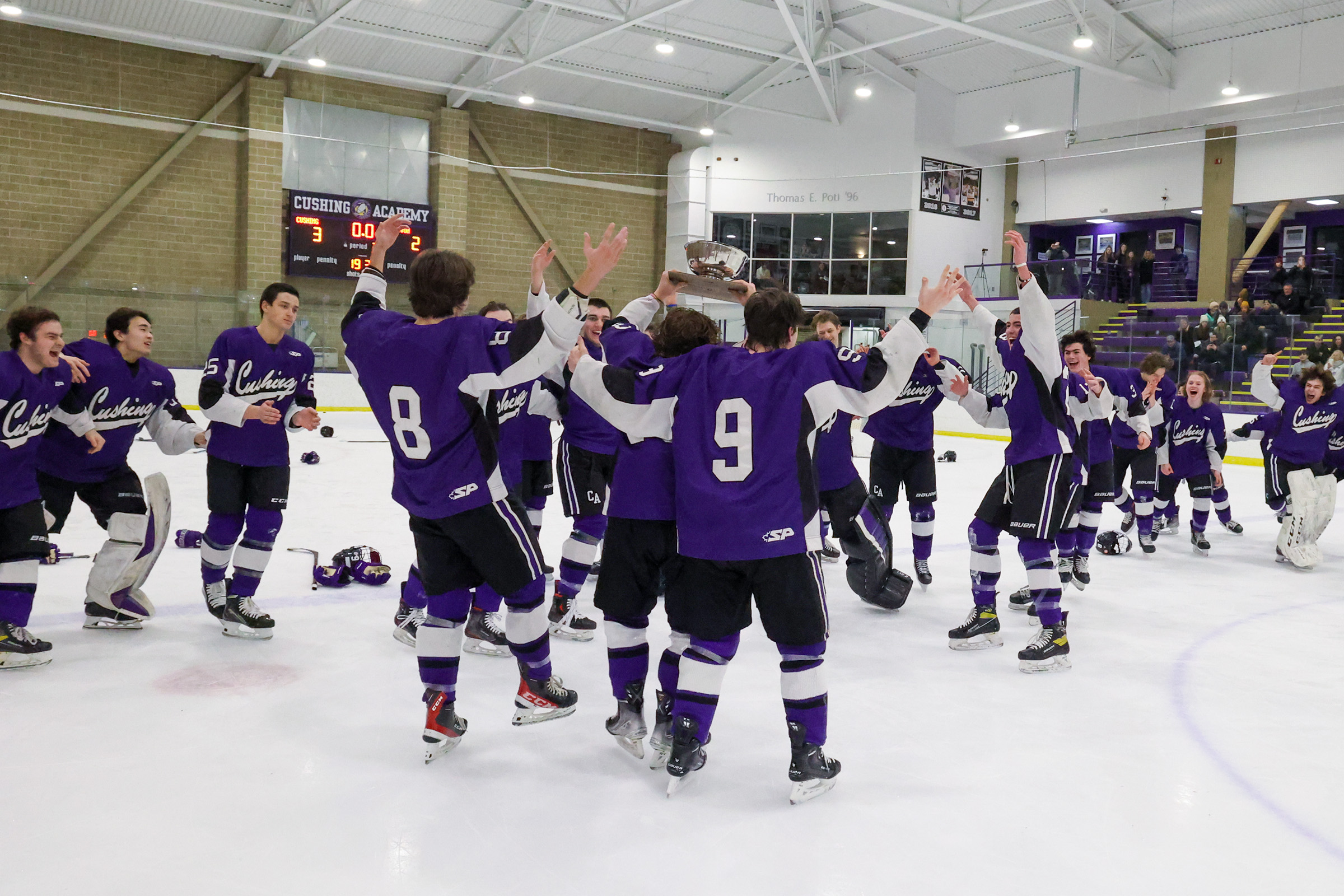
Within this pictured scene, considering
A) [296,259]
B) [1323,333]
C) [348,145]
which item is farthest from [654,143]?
[1323,333]

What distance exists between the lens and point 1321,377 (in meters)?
6.73

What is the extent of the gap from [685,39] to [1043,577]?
53.6ft

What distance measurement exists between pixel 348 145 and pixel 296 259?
2.36 meters

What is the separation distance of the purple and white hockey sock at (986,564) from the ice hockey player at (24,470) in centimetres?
381

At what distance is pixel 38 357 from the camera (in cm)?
379

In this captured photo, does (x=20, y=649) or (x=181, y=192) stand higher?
(x=181, y=192)

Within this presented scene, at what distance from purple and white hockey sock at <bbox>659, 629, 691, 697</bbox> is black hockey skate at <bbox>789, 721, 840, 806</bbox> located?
0.42m

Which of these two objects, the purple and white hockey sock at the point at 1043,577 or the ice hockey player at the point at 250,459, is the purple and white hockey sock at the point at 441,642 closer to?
the ice hockey player at the point at 250,459

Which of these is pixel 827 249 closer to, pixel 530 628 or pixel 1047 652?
pixel 1047 652

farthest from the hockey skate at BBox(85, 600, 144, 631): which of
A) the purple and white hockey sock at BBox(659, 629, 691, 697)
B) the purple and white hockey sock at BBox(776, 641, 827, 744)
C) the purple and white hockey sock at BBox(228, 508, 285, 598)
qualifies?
the purple and white hockey sock at BBox(776, 641, 827, 744)

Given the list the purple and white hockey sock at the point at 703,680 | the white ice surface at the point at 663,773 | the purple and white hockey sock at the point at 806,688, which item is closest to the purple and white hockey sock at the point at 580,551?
the white ice surface at the point at 663,773

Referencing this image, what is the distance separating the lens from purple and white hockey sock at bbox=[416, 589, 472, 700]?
300 cm

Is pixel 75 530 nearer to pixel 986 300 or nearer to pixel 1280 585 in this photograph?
pixel 1280 585

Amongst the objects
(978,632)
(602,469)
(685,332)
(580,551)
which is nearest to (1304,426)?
(978,632)
